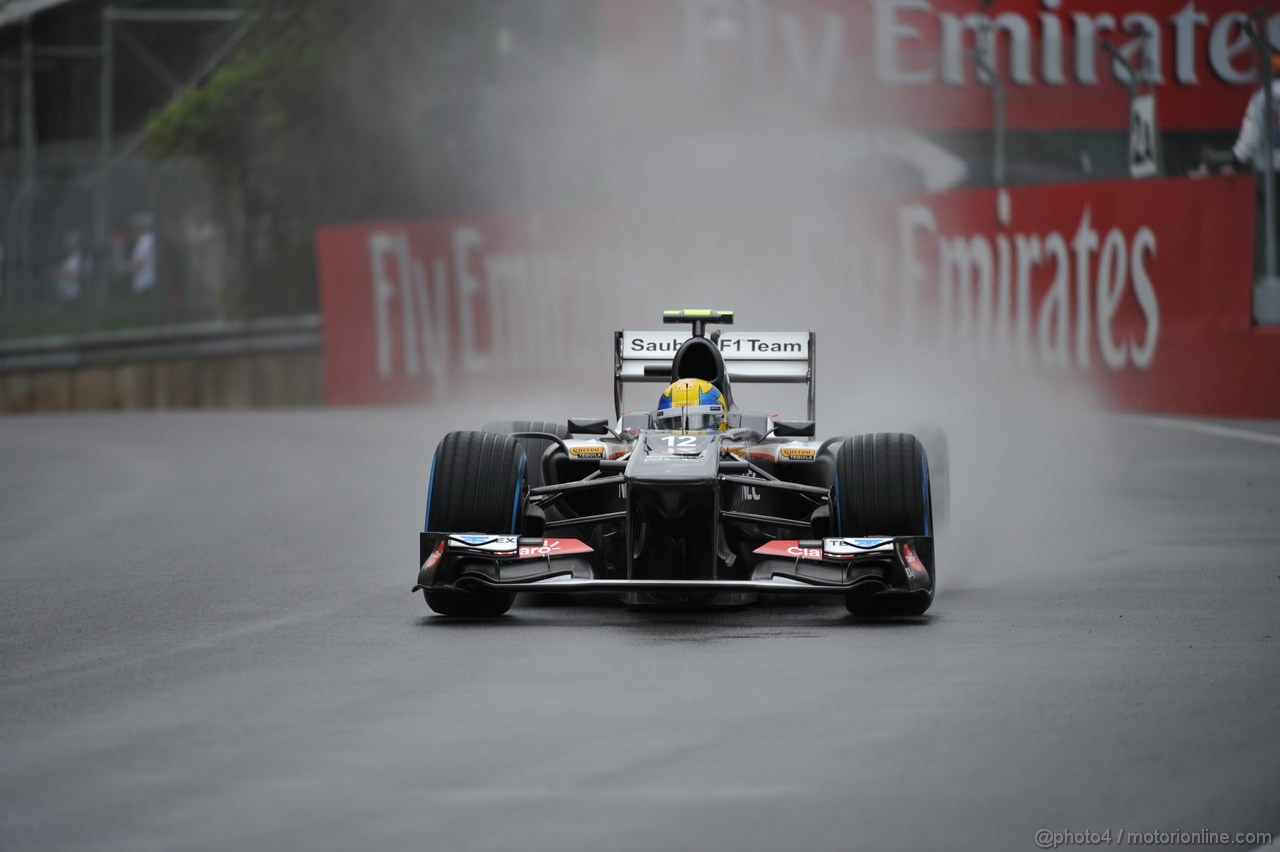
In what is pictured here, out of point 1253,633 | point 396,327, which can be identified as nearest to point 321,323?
point 396,327

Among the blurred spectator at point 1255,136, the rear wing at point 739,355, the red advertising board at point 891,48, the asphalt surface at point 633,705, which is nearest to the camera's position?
the asphalt surface at point 633,705

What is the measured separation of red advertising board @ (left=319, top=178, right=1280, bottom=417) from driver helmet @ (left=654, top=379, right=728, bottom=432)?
10.8 meters

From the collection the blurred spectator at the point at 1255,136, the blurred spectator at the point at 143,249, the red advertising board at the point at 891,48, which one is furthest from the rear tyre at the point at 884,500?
the blurred spectator at the point at 143,249

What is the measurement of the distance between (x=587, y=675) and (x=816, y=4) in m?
23.4

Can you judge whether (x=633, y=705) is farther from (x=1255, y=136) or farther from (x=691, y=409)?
(x=1255, y=136)

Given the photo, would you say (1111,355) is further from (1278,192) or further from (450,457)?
(450,457)

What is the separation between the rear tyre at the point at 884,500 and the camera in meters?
8.81

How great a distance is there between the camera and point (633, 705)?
265 inches

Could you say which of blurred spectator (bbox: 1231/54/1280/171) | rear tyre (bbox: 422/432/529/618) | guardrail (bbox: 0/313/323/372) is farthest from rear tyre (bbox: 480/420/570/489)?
guardrail (bbox: 0/313/323/372)

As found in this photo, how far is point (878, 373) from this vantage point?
2327 centimetres

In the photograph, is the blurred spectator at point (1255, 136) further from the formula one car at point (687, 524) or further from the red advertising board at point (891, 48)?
the formula one car at point (687, 524)

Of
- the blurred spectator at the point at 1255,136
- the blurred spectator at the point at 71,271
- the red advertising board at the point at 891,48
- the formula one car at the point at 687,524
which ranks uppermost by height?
the red advertising board at the point at 891,48

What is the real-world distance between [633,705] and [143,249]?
2765 cm

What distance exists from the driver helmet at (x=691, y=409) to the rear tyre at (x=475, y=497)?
47.0 inches
